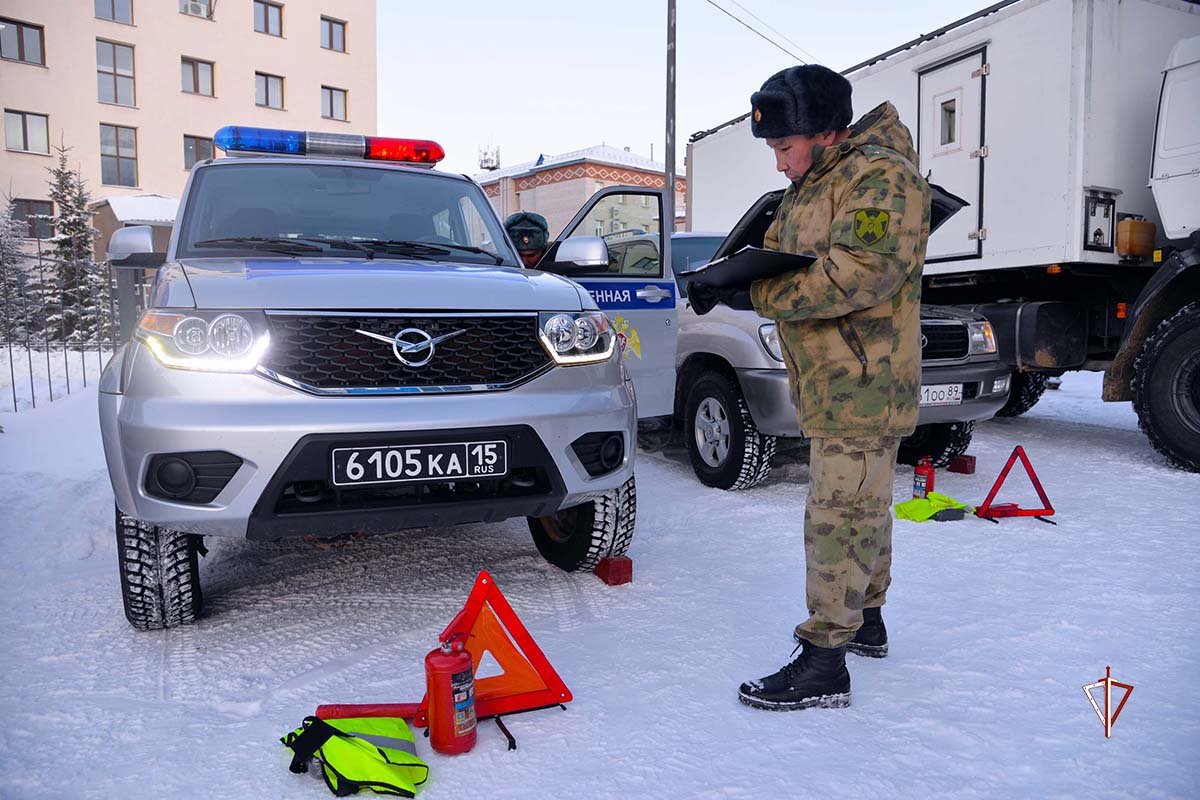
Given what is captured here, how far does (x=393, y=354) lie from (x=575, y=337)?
654 mm

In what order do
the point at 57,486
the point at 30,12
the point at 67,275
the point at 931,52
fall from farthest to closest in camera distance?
the point at 30,12, the point at 67,275, the point at 931,52, the point at 57,486

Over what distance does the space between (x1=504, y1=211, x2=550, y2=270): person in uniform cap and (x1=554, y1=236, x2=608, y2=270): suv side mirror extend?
101 inches

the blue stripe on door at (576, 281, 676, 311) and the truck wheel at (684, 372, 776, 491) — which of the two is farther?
the truck wheel at (684, 372, 776, 491)

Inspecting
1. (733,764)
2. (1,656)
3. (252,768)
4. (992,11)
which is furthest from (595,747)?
(992,11)

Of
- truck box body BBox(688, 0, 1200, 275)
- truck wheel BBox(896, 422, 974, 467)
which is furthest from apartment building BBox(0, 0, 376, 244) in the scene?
truck wheel BBox(896, 422, 974, 467)

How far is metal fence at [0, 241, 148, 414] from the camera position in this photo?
8266 mm

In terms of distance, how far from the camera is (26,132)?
24.5 meters

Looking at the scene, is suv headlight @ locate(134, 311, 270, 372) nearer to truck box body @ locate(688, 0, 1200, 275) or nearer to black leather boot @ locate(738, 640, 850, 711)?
black leather boot @ locate(738, 640, 850, 711)

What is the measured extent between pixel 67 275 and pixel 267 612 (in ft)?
66.9

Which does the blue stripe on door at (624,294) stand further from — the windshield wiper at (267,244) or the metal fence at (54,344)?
the metal fence at (54,344)

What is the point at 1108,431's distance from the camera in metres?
7.05

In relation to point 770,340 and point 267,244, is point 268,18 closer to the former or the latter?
point 770,340

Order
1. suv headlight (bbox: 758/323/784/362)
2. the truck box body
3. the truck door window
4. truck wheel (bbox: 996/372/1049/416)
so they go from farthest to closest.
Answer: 1. truck wheel (bbox: 996/372/1049/416)
2. the truck door window
3. the truck box body
4. suv headlight (bbox: 758/323/784/362)

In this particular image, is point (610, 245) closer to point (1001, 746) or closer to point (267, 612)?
point (267, 612)
